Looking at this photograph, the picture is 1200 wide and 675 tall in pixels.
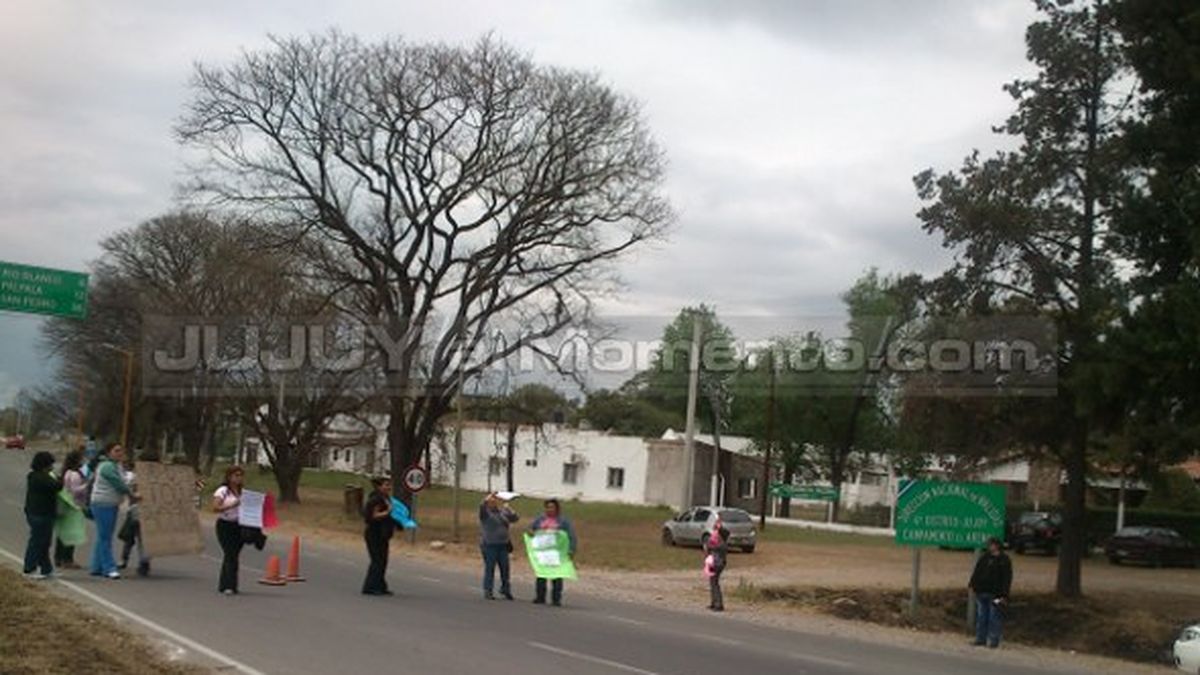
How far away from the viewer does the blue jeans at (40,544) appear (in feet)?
50.9

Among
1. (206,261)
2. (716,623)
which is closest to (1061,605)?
(716,623)

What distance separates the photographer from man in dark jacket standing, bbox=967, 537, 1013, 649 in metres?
20.2

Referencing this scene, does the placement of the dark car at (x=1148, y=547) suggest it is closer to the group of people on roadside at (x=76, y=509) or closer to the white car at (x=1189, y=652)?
the white car at (x=1189, y=652)

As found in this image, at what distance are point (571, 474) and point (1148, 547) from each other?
44.2 metres

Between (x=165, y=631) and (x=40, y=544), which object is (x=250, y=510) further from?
(x=165, y=631)

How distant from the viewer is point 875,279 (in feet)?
254

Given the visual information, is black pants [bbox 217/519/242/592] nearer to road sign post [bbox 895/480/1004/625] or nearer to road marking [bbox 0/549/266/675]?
road marking [bbox 0/549/266/675]

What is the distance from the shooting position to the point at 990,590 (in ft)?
66.5

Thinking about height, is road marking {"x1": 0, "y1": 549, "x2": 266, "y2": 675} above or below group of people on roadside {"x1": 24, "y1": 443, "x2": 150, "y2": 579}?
below

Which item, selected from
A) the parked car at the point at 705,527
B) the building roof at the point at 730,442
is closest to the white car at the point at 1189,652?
the parked car at the point at 705,527

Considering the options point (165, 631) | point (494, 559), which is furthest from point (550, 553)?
point (165, 631)

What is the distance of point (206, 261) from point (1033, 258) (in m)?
41.1

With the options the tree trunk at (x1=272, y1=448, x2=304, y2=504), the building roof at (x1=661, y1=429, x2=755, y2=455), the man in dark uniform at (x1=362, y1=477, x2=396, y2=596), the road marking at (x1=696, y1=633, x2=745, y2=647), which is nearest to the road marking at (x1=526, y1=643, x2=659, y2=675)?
the road marking at (x1=696, y1=633, x2=745, y2=647)

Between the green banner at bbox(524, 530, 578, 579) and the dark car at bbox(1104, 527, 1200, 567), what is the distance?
110ft
